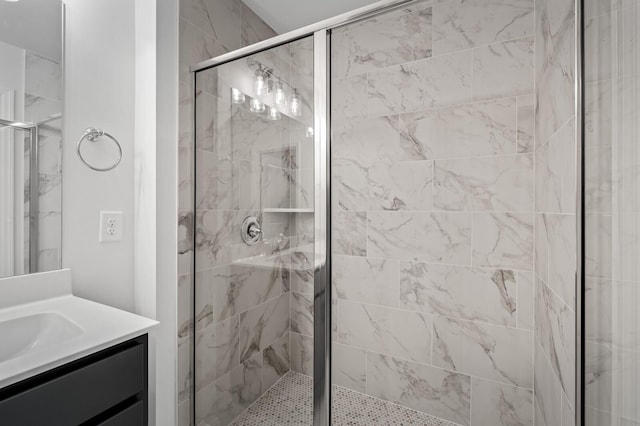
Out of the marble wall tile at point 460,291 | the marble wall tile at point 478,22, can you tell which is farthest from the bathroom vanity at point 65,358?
the marble wall tile at point 478,22

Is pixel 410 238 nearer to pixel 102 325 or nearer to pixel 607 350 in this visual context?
pixel 607 350

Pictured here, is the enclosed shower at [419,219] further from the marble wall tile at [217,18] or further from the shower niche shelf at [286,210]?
the marble wall tile at [217,18]

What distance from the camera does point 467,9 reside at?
1521mm

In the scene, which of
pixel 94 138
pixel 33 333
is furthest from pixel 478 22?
pixel 33 333

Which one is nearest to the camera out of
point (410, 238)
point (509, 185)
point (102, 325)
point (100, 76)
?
point (102, 325)

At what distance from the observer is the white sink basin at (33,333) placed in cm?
84

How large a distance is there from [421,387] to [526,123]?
55.4 inches

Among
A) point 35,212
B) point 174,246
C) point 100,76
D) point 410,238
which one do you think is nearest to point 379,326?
point 410,238

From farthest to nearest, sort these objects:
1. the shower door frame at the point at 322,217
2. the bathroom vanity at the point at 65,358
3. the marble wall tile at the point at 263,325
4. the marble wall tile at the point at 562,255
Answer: the marble wall tile at the point at 263,325 → the shower door frame at the point at 322,217 → the marble wall tile at the point at 562,255 → the bathroom vanity at the point at 65,358

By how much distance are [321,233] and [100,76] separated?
106 centimetres

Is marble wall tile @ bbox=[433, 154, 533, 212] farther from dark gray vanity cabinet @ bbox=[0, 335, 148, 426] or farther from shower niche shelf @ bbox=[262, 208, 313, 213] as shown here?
dark gray vanity cabinet @ bbox=[0, 335, 148, 426]

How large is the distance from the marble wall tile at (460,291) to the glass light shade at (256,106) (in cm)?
107

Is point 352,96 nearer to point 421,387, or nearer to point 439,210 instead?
point 439,210

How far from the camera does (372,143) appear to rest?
1749 millimetres
